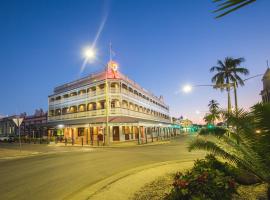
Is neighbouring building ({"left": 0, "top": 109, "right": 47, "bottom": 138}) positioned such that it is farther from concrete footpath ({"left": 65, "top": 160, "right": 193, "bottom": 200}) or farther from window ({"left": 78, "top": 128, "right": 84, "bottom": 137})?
concrete footpath ({"left": 65, "top": 160, "right": 193, "bottom": 200})

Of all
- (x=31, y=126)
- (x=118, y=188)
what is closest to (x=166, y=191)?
(x=118, y=188)

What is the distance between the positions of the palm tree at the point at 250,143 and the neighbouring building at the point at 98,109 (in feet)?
86.3

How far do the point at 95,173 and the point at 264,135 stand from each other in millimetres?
6803

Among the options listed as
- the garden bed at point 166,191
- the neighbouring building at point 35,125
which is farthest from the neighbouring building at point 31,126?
the garden bed at point 166,191

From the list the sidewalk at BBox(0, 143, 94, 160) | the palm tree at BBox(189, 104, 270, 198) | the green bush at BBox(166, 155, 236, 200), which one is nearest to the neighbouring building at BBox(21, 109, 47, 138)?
the sidewalk at BBox(0, 143, 94, 160)

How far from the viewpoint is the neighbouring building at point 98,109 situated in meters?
34.9

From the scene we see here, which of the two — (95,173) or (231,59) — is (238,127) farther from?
(231,59)

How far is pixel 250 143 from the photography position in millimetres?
5004

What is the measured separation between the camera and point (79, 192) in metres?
6.37

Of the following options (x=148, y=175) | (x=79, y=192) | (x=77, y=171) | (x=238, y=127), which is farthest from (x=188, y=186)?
(x=77, y=171)

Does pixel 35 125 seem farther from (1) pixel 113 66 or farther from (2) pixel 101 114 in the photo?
(1) pixel 113 66

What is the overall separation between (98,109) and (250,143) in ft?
110

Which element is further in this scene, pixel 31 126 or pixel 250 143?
pixel 31 126

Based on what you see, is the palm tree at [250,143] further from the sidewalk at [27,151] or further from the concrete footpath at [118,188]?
the sidewalk at [27,151]
